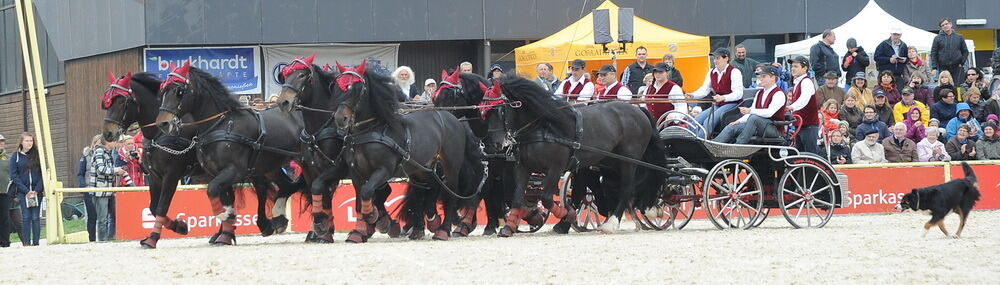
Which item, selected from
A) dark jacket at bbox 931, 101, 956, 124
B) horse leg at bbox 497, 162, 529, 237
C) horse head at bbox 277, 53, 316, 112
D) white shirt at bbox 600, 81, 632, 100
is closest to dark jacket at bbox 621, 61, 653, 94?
white shirt at bbox 600, 81, 632, 100

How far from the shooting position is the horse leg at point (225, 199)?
13.2 m

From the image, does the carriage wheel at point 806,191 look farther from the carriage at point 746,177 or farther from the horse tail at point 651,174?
the horse tail at point 651,174

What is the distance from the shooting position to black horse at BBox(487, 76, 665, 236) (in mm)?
13828

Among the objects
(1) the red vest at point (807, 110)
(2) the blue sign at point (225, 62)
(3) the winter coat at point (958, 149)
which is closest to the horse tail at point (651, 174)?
(1) the red vest at point (807, 110)

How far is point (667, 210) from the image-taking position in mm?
16188

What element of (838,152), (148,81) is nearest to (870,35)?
(838,152)

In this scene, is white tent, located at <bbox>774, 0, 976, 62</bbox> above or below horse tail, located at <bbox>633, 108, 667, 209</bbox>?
above

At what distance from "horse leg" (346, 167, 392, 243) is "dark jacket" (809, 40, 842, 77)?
1012 centimetres

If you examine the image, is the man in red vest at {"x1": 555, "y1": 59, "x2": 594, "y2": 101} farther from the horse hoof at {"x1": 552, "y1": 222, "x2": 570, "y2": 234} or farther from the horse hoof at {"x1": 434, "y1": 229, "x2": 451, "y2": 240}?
the horse hoof at {"x1": 434, "y1": 229, "x2": 451, "y2": 240}

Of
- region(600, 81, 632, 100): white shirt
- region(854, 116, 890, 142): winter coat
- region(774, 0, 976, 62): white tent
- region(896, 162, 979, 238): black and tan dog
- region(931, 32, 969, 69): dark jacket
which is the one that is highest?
region(774, 0, 976, 62): white tent

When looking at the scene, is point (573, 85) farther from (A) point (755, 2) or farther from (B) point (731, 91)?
(A) point (755, 2)

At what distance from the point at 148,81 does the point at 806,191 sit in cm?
662

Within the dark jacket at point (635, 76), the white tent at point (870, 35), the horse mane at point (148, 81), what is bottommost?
the horse mane at point (148, 81)

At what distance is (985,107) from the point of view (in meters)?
21.1
